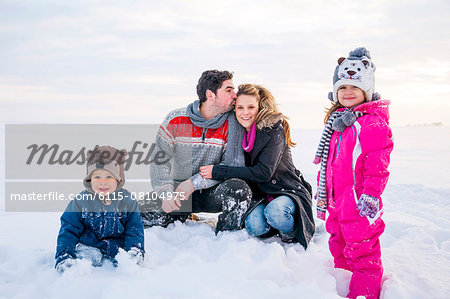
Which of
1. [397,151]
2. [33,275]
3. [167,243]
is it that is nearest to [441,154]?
[397,151]

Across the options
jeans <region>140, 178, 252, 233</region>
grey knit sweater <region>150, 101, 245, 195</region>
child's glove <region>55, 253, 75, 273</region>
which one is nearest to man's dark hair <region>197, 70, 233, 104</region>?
grey knit sweater <region>150, 101, 245, 195</region>

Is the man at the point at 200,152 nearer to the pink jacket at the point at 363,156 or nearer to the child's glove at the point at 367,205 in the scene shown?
the pink jacket at the point at 363,156

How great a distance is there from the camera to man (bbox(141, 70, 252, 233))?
3.56m

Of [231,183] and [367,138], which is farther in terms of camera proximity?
[231,183]

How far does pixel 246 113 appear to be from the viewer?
3.49m

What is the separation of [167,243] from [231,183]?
2.56ft

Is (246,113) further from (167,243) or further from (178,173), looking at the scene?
(167,243)

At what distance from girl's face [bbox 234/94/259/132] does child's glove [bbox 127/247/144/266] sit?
1507mm

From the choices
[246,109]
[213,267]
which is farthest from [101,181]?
[246,109]

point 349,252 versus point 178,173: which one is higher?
point 178,173

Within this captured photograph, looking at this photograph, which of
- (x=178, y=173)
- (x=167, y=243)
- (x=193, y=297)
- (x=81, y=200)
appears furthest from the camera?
(x=178, y=173)

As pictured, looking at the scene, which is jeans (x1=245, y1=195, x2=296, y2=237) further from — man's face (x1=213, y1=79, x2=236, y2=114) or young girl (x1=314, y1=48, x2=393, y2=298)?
man's face (x1=213, y1=79, x2=236, y2=114)

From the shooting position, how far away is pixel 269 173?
3.42m

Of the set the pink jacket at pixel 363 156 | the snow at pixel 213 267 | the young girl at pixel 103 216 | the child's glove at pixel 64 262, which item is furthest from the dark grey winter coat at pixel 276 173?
the child's glove at pixel 64 262
